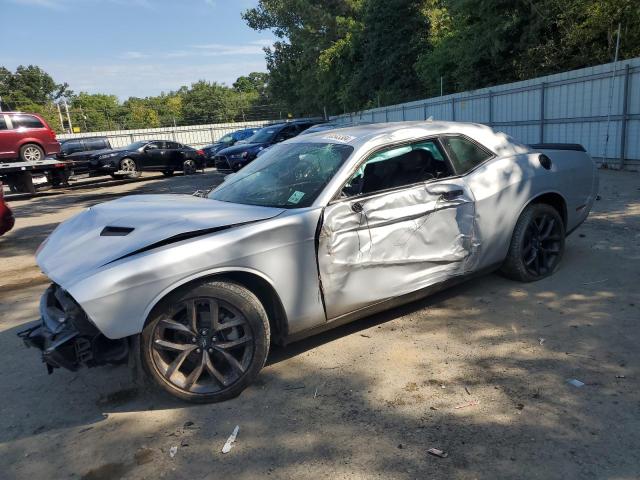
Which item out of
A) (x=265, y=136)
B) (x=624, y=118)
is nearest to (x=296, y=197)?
(x=624, y=118)

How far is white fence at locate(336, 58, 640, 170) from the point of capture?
10.6 metres

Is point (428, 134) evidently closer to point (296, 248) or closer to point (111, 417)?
point (296, 248)

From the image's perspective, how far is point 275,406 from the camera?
2.99 meters

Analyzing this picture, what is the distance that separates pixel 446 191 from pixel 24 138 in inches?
620

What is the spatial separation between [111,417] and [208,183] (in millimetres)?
13044

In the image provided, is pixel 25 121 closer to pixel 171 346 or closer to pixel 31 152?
pixel 31 152

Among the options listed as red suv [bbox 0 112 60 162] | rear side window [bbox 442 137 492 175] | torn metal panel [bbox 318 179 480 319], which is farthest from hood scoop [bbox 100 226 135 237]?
red suv [bbox 0 112 60 162]

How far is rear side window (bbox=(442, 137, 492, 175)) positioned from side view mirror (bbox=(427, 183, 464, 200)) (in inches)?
7.8

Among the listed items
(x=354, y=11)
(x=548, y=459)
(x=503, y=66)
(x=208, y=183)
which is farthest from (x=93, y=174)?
(x=354, y=11)

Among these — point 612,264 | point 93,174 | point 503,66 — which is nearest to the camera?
point 612,264

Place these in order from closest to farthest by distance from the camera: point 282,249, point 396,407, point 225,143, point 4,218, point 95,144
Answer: point 396,407, point 282,249, point 4,218, point 95,144, point 225,143

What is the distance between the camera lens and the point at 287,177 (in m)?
3.77

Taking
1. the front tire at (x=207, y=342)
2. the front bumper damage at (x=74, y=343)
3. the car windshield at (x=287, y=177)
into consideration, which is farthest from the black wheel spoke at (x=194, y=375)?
the car windshield at (x=287, y=177)

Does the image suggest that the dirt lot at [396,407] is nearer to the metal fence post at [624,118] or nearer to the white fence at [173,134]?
the metal fence post at [624,118]
